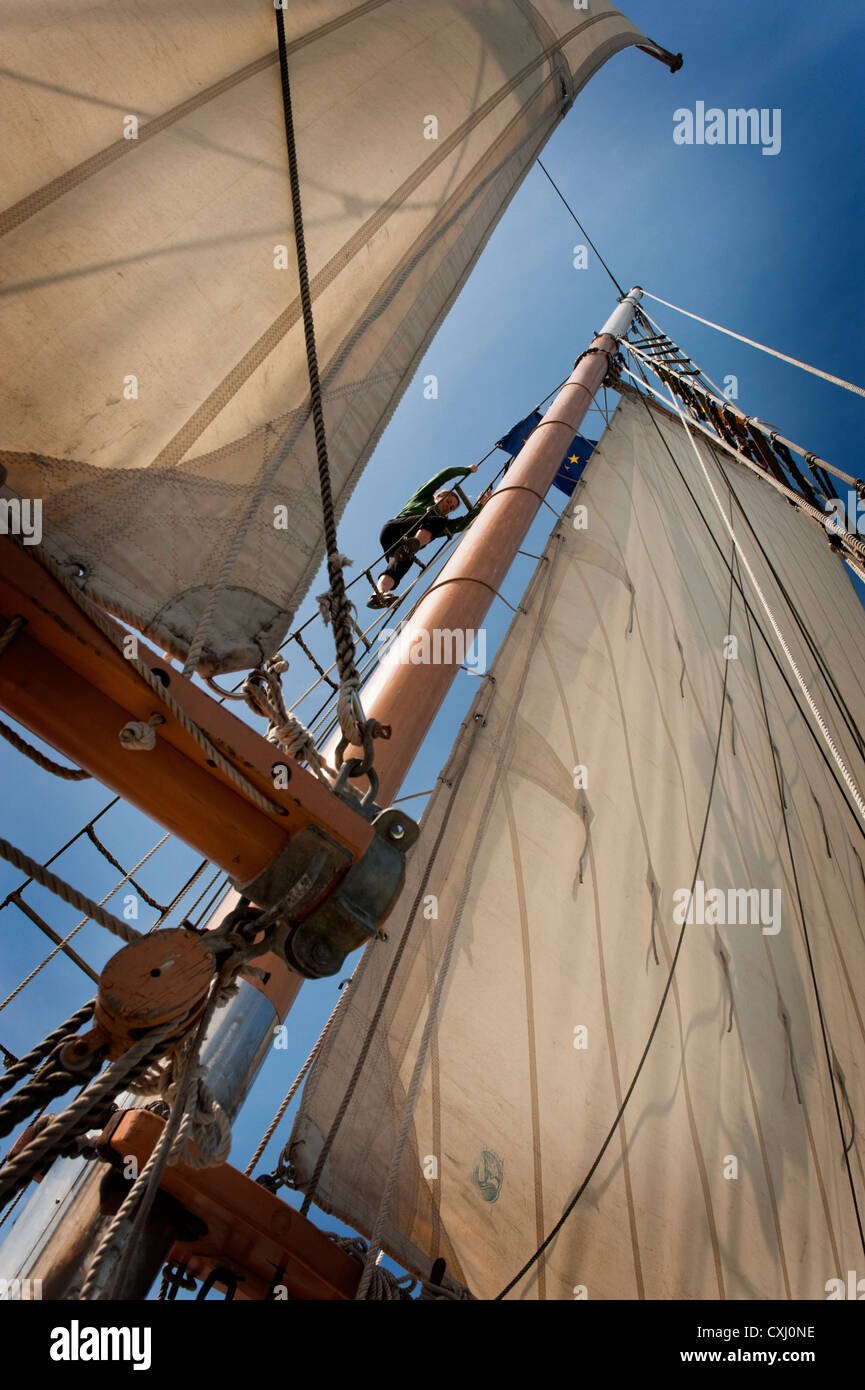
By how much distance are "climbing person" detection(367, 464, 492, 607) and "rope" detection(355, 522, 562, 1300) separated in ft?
2.76

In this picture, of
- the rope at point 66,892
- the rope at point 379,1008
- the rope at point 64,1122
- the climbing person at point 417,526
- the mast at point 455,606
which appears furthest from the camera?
the climbing person at point 417,526

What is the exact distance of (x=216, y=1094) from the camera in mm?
1737

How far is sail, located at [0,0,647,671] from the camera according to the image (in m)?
1.50

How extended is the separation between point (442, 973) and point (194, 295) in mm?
2065

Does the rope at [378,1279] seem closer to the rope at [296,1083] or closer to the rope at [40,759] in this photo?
the rope at [296,1083]

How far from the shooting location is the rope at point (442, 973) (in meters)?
1.96

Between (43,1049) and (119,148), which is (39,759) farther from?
(119,148)

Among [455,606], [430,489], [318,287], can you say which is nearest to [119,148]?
[318,287]

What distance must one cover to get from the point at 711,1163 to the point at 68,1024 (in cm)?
285

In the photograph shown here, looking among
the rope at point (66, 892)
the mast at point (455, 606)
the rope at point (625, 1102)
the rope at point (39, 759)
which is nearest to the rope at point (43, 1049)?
the rope at point (66, 892)

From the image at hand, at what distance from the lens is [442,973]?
7.59ft

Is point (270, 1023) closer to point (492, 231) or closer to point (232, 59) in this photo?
point (232, 59)

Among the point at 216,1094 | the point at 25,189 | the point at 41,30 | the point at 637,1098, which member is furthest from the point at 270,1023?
the point at 41,30

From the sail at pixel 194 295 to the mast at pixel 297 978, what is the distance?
3.01 feet
